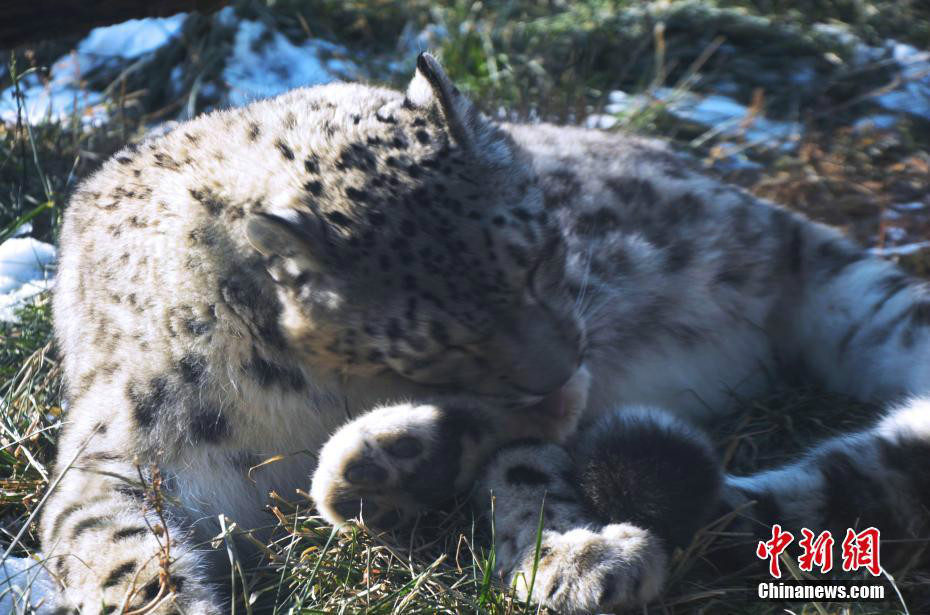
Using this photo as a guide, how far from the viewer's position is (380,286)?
274 centimetres

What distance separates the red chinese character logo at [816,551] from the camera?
2.69m

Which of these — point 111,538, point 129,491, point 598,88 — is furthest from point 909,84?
point 111,538

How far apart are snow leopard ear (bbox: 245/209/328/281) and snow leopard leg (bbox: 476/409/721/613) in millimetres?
848

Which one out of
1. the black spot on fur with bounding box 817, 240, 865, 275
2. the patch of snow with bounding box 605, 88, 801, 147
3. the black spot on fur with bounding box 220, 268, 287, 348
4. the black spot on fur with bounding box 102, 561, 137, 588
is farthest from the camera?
Answer: the patch of snow with bounding box 605, 88, 801, 147

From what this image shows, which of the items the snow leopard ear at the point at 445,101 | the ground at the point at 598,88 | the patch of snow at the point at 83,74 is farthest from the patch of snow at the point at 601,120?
the snow leopard ear at the point at 445,101

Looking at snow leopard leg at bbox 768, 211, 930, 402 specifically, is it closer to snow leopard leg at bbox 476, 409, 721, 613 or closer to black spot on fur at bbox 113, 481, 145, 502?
snow leopard leg at bbox 476, 409, 721, 613

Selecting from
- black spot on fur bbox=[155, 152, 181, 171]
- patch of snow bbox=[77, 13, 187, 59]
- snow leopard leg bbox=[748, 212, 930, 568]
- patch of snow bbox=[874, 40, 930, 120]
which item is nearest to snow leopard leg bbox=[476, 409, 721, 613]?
snow leopard leg bbox=[748, 212, 930, 568]

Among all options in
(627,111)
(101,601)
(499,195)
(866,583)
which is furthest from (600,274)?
(627,111)

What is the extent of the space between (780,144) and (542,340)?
3.49 m

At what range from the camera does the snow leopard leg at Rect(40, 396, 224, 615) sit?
2.62m

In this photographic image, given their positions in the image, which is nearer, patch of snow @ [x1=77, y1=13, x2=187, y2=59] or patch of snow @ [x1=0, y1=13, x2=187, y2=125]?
patch of snow @ [x1=0, y1=13, x2=187, y2=125]

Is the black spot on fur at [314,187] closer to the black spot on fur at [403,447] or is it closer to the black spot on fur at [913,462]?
the black spot on fur at [403,447]

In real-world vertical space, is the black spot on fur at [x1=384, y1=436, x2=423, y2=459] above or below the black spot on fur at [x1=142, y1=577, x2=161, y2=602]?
above

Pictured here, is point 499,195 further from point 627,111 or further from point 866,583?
point 627,111
